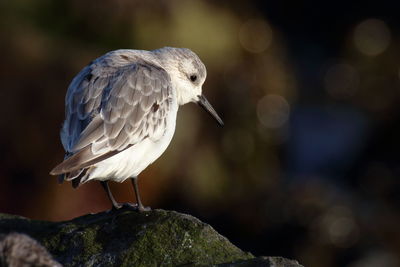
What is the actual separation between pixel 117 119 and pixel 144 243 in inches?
52.9

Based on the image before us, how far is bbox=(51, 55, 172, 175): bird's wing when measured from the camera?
6.26m

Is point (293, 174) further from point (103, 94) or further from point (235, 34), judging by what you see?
point (103, 94)

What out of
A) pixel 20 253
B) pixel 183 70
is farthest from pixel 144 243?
pixel 183 70

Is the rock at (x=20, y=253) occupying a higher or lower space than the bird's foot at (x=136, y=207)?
higher

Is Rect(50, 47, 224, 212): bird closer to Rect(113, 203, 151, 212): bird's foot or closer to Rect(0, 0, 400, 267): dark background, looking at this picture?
Rect(113, 203, 151, 212): bird's foot

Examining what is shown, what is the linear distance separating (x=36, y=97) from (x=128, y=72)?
4.34m

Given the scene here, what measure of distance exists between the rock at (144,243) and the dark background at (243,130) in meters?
4.84

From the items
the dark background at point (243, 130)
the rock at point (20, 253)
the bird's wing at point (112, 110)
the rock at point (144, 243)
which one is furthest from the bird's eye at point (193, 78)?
the rock at point (20, 253)

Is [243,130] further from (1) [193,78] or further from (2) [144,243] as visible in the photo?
(2) [144,243]

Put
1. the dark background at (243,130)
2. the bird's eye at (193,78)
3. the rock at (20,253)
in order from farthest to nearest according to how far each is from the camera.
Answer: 1. the dark background at (243,130)
2. the bird's eye at (193,78)
3. the rock at (20,253)

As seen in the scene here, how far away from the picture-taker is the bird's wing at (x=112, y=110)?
6262 mm

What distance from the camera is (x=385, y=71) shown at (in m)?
15.2

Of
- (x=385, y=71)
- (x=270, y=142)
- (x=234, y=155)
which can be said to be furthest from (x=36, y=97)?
(x=385, y=71)

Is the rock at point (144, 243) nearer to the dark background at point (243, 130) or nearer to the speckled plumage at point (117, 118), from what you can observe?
the speckled plumage at point (117, 118)
